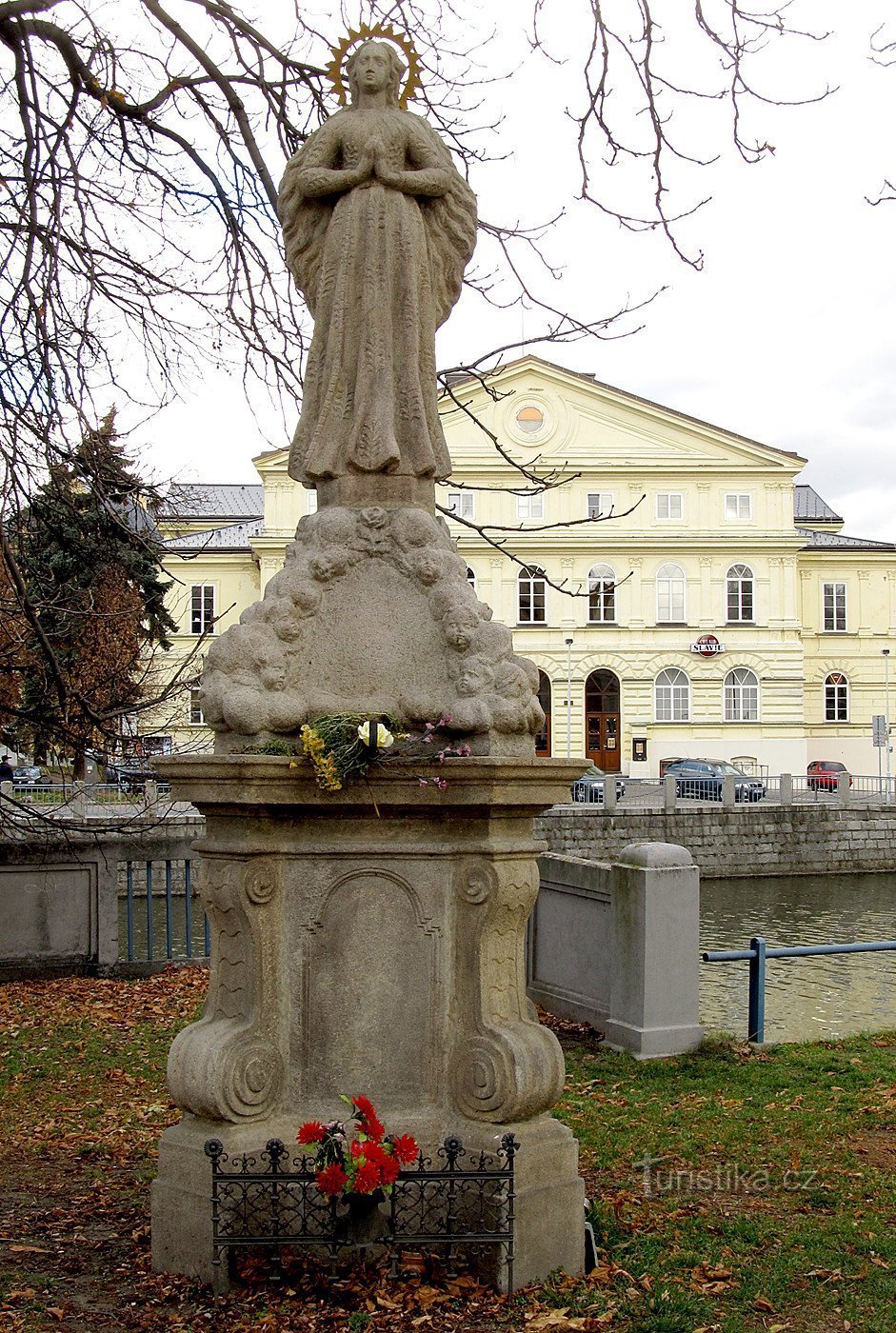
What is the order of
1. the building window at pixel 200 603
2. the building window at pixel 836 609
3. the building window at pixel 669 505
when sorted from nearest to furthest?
the building window at pixel 200 603
the building window at pixel 669 505
the building window at pixel 836 609

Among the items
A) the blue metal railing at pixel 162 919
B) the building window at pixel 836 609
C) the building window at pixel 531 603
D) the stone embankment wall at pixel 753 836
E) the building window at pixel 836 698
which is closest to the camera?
the blue metal railing at pixel 162 919

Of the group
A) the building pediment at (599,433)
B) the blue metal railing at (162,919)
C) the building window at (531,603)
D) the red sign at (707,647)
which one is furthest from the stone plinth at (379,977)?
the red sign at (707,647)

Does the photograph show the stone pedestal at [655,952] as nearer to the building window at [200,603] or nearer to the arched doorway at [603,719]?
the arched doorway at [603,719]

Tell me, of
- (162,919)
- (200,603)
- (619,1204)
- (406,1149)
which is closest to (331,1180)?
(406,1149)

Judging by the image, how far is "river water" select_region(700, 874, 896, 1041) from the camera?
12.3 meters

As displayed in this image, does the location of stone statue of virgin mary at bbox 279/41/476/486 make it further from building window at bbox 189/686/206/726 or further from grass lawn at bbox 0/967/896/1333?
grass lawn at bbox 0/967/896/1333

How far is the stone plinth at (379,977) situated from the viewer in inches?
188

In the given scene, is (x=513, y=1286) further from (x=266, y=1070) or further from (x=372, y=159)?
(x=372, y=159)

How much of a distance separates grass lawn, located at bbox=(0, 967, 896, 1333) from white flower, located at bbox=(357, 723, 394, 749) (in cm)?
183

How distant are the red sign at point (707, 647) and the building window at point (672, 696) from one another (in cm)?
112

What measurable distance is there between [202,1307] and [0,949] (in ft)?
23.2

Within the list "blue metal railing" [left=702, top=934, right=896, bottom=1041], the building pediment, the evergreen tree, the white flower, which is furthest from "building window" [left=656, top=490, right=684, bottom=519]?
the white flower

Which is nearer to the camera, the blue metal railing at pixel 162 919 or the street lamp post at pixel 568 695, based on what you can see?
the blue metal railing at pixel 162 919

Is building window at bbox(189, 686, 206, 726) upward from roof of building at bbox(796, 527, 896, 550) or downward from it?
downward
